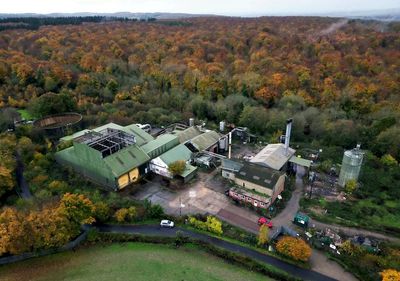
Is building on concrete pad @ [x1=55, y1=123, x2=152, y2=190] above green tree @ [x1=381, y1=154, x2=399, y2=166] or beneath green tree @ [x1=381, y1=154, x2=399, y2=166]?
above

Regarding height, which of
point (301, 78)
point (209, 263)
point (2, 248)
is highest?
point (301, 78)

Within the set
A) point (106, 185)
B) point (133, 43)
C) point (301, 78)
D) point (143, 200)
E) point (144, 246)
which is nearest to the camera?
point (144, 246)

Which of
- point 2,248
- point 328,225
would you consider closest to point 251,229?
point 328,225

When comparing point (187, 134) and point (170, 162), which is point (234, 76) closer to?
point (187, 134)

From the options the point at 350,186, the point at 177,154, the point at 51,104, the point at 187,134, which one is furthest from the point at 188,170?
the point at 51,104

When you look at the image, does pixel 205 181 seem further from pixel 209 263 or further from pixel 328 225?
pixel 328 225

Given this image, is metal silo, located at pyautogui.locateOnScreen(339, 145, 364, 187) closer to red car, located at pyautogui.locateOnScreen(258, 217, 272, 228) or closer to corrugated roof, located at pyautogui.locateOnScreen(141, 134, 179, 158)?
red car, located at pyautogui.locateOnScreen(258, 217, 272, 228)

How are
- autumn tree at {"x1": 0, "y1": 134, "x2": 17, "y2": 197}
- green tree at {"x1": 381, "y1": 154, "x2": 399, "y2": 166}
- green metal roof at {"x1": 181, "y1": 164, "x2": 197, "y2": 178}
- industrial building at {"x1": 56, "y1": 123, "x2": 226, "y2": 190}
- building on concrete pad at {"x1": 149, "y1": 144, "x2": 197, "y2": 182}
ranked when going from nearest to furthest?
autumn tree at {"x1": 0, "y1": 134, "x2": 17, "y2": 197} < industrial building at {"x1": 56, "y1": 123, "x2": 226, "y2": 190} < green metal roof at {"x1": 181, "y1": 164, "x2": 197, "y2": 178} < building on concrete pad at {"x1": 149, "y1": 144, "x2": 197, "y2": 182} < green tree at {"x1": 381, "y1": 154, "x2": 399, "y2": 166}

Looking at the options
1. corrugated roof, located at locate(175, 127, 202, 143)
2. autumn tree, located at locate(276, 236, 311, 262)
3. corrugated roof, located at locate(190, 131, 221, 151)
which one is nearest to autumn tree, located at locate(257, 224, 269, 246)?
autumn tree, located at locate(276, 236, 311, 262)
